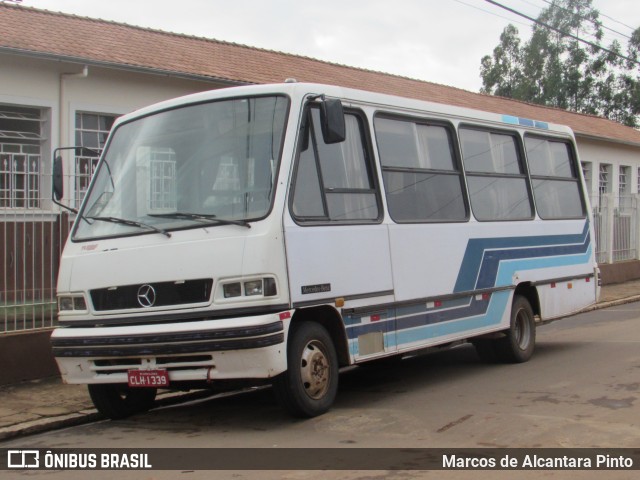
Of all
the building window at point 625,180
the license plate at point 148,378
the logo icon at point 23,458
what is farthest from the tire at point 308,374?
the building window at point 625,180

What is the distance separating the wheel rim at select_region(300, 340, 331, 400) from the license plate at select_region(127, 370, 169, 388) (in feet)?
3.59

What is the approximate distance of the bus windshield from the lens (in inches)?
284

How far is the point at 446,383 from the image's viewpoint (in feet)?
30.4

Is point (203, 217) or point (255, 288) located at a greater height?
point (203, 217)

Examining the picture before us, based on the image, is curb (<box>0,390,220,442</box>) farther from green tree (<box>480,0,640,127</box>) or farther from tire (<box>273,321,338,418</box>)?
green tree (<box>480,0,640,127</box>)

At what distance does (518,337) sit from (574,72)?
40.6 meters

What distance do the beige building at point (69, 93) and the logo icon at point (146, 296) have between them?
2536 millimetres

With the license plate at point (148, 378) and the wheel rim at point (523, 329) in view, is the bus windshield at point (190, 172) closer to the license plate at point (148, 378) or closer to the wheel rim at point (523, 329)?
the license plate at point (148, 378)

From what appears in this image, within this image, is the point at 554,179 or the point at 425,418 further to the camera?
the point at 554,179

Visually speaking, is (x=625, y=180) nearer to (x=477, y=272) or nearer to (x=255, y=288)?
(x=477, y=272)

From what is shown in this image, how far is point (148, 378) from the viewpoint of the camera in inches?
277

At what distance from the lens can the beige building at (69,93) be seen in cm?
980

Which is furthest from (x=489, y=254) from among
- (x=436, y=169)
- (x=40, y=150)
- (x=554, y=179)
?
(x=40, y=150)

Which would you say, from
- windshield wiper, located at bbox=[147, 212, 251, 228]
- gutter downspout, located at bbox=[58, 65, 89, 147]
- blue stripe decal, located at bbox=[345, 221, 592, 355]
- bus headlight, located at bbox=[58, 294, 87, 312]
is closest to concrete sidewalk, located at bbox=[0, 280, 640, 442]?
bus headlight, located at bbox=[58, 294, 87, 312]
